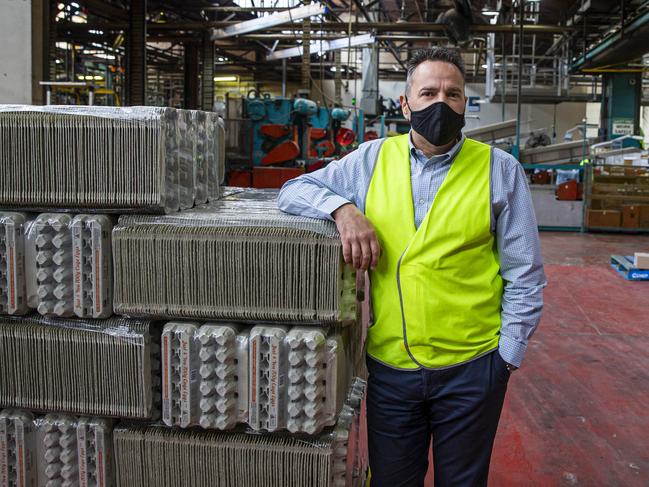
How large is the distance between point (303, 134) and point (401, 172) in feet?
36.5

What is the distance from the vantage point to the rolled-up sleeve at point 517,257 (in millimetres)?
2037

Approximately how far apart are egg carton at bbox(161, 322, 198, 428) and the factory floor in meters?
1.84

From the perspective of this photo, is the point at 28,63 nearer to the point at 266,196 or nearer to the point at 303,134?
the point at 266,196

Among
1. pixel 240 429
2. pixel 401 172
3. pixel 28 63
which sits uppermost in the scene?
pixel 28 63

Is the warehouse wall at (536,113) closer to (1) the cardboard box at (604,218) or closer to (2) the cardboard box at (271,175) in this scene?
(1) the cardboard box at (604,218)

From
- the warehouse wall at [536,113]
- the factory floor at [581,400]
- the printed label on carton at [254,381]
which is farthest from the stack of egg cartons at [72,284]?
the warehouse wall at [536,113]

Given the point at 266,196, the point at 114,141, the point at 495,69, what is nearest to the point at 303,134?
the point at 495,69

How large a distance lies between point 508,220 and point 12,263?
62.6 inches

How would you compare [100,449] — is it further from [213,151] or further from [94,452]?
[213,151]

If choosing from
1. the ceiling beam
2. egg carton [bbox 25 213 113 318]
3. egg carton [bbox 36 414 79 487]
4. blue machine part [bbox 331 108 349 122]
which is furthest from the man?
the ceiling beam

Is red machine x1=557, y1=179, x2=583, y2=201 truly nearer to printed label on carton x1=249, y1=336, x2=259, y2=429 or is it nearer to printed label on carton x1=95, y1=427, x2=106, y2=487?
printed label on carton x1=249, y1=336, x2=259, y2=429

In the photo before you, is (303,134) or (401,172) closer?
(401,172)

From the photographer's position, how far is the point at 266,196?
3184 mm

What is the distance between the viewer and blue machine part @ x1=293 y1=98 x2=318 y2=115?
1250 cm
